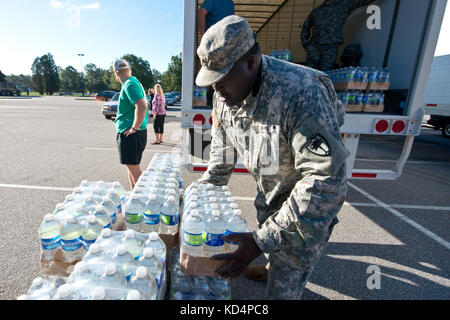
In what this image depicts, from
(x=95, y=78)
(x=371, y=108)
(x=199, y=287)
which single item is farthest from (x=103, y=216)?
(x=95, y=78)

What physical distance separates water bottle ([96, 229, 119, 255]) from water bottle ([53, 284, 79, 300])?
1.14ft

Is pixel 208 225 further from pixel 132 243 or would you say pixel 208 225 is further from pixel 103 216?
pixel 103 216

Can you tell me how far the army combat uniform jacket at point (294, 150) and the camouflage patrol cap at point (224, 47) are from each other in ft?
0.77

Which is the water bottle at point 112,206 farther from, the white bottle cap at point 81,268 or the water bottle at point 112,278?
the water bottle at point 112,278

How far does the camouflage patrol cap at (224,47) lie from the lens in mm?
1184

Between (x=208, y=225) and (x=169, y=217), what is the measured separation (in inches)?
14.6

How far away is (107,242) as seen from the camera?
161cm

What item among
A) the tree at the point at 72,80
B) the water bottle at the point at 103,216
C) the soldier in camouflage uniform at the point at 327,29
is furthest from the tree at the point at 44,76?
the water bottle at the point at 103,216

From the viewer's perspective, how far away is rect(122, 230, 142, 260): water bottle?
5.21ft

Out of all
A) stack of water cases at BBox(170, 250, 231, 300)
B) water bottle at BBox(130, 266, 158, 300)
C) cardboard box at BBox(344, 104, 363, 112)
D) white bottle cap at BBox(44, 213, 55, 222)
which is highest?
cardboard box at BBox(344, 104, 363, 112)

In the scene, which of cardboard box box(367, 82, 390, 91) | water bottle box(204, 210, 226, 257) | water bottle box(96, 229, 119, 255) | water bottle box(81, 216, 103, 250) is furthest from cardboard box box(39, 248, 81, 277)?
cardboard box box(367, 82, 390, 91)

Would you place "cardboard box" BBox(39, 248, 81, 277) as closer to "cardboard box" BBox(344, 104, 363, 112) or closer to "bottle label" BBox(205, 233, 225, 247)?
"bottle label" BBox(205, 233, 225, 247)
